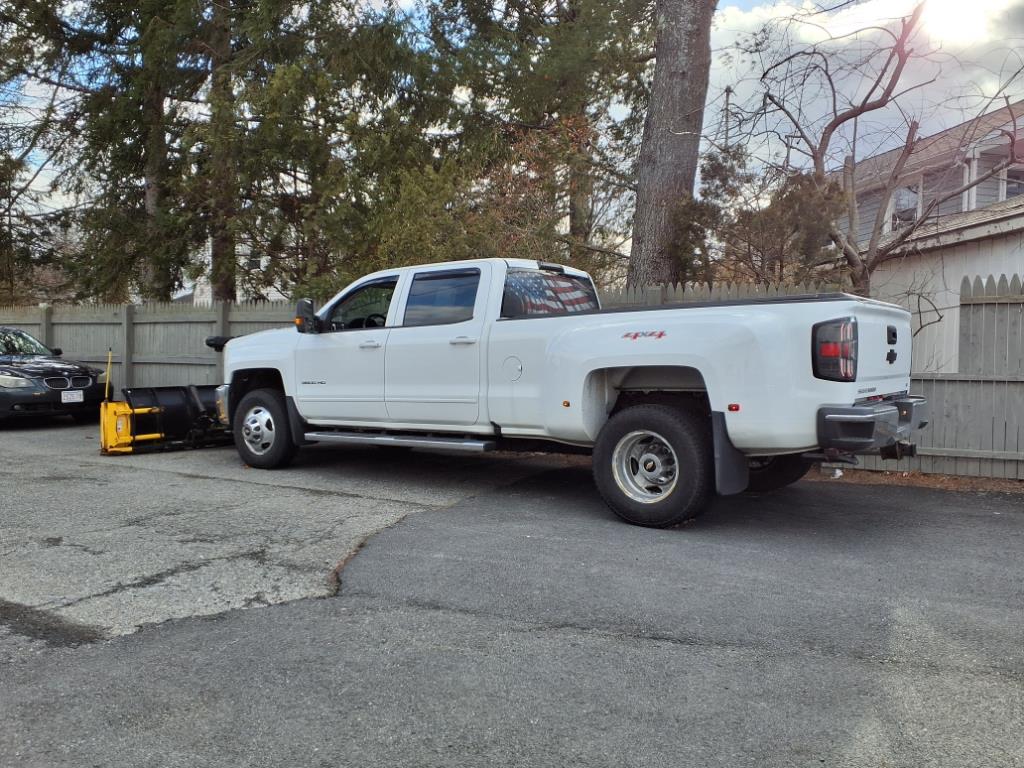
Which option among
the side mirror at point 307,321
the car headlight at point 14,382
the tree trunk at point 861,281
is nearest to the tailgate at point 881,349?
the tree trunk at point 861,281

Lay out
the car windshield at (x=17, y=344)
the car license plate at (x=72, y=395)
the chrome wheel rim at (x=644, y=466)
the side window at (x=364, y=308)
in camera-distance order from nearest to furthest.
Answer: the chrome wheel rim at (x=644, y=466) < the side window at (x=364, y=308) < the car license plate at (x=72, y=395) < the car windshield at (x=17, y=344)

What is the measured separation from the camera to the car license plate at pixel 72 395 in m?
12.5

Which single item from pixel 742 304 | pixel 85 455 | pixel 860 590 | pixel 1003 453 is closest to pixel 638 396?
pixel 742 304

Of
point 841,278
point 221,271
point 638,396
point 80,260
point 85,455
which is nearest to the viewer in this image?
point 638,396

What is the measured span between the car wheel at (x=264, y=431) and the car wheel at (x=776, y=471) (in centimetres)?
454

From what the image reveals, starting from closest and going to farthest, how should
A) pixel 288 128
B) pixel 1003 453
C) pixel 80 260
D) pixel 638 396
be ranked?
pixel 638 396 < pixel 1003 453 < pixel 288 128 < pixel 80 260

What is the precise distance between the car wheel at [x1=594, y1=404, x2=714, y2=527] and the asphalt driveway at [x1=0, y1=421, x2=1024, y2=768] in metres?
0.18

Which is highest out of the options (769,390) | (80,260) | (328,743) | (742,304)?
(80,260)

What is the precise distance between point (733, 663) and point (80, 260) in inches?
765

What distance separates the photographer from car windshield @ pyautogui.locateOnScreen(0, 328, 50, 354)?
1340cm

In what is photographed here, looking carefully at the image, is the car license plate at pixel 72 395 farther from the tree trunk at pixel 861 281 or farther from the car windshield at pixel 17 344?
the tree trunk at pixel 861 281

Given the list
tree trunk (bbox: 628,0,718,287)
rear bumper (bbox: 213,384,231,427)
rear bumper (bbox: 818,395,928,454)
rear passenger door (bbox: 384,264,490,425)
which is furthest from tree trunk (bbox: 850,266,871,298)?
rear bumper (bbox: 213,384,231,427)

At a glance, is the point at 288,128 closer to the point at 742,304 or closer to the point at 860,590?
the point at 742,304

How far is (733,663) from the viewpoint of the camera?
11.9 feet
